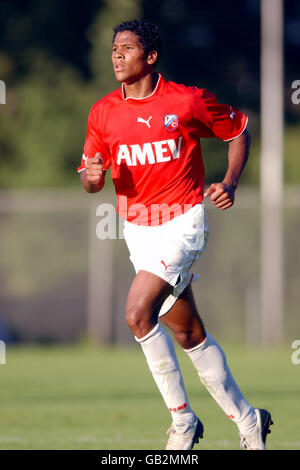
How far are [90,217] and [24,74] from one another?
1037 cm

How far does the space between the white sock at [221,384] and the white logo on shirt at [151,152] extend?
1.08 metres

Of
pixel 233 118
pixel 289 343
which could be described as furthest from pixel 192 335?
pixel 289 343

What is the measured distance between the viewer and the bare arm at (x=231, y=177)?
5582 mm

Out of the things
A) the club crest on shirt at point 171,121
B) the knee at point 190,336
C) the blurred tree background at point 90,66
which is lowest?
the knee at point 190,336

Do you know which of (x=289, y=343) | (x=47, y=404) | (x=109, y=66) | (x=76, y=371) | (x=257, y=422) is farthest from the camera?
(x=109, y=66)

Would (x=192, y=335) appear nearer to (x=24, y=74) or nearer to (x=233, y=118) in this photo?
(x=233, y=118)

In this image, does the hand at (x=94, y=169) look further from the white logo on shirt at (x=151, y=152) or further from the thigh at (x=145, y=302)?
the thigh at (x=145, y=302)

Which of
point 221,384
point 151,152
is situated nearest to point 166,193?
point 151,152

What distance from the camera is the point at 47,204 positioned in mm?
18984

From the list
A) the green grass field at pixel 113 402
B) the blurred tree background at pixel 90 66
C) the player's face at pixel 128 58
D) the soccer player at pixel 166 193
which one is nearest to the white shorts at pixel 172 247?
the soccer player at pixel 166 193

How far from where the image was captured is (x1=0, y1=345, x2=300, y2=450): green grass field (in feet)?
22.1

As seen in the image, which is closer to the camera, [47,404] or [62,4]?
[47,404]

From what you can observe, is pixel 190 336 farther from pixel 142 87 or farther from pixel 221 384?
pixel 142 87

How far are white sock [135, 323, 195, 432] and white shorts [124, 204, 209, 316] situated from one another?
209 mm
